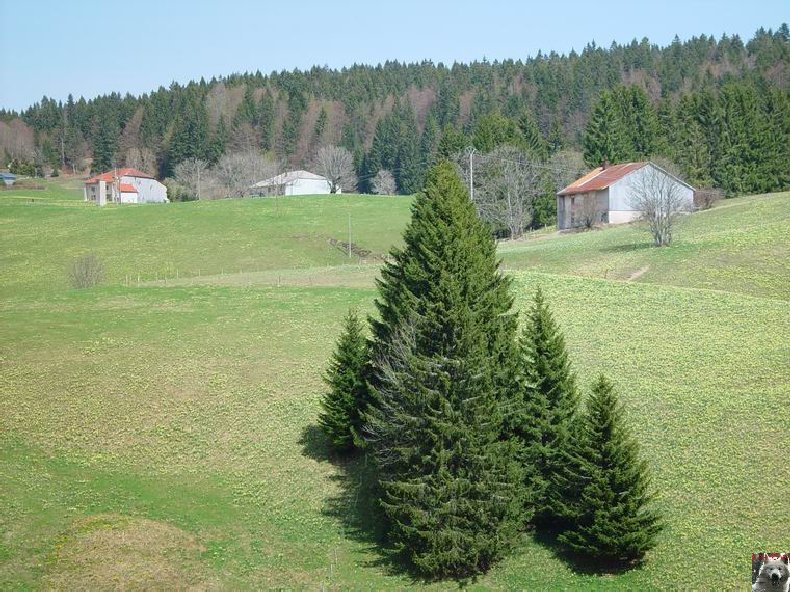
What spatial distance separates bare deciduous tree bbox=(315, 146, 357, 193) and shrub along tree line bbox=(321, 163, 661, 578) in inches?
4888

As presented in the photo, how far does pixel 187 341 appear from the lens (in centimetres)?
4416

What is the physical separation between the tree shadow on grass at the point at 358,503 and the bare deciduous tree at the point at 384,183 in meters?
120

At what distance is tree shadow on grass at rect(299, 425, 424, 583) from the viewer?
27.2 meters

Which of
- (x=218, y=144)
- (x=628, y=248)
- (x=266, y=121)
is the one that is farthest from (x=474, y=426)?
(x=266, y=121)

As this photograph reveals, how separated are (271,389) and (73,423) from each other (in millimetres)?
7784

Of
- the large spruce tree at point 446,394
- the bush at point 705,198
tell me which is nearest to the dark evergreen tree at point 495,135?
the bush at point 705,198

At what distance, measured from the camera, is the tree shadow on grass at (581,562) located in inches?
983

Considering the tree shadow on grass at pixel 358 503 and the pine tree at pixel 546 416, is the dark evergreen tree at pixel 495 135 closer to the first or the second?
the tree shadow on grass at pixel 358 503

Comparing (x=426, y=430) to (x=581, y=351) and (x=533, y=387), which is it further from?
(x=581, y=351)

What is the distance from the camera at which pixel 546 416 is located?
2847 centimetres

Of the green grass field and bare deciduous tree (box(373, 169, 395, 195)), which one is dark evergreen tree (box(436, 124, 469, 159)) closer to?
bare deciduous tree (box(373, 169, 395, 195))

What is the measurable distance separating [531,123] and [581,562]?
96657 millimetres

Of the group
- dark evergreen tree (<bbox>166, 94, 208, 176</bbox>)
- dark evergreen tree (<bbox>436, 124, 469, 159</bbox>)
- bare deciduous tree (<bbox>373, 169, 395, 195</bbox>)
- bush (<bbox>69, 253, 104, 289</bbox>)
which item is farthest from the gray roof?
bush (<bbox>69, 253, 104, 289</bbox>)

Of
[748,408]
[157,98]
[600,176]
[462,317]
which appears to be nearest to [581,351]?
[748,408]
